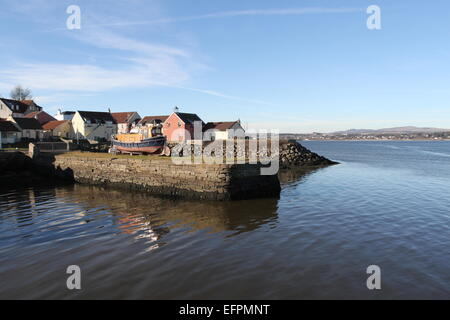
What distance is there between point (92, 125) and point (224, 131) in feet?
87.9

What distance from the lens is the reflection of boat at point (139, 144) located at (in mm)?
27828

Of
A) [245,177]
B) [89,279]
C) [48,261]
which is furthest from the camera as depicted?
[245,177]

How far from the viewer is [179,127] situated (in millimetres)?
56125

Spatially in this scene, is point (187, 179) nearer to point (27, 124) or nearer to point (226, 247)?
point (226, 247)

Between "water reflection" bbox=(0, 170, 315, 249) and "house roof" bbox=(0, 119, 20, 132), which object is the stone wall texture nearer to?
"water reflection" bbox=(0, 170, 315, 249)

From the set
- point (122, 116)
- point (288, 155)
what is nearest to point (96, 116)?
point (122, 116)

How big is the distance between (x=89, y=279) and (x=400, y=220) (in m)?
13.5

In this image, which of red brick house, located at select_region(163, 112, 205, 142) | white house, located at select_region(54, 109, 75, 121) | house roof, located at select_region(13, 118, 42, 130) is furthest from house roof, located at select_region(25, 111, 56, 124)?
red brick house, located at select_region(163, 112, 205, 142)

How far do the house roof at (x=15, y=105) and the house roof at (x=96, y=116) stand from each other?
16.5 metres

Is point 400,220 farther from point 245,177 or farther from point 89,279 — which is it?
point 89,279

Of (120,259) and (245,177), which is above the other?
(245,177)

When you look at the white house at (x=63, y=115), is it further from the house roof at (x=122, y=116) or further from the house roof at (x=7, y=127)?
the house roof at (x=7, y=127)
